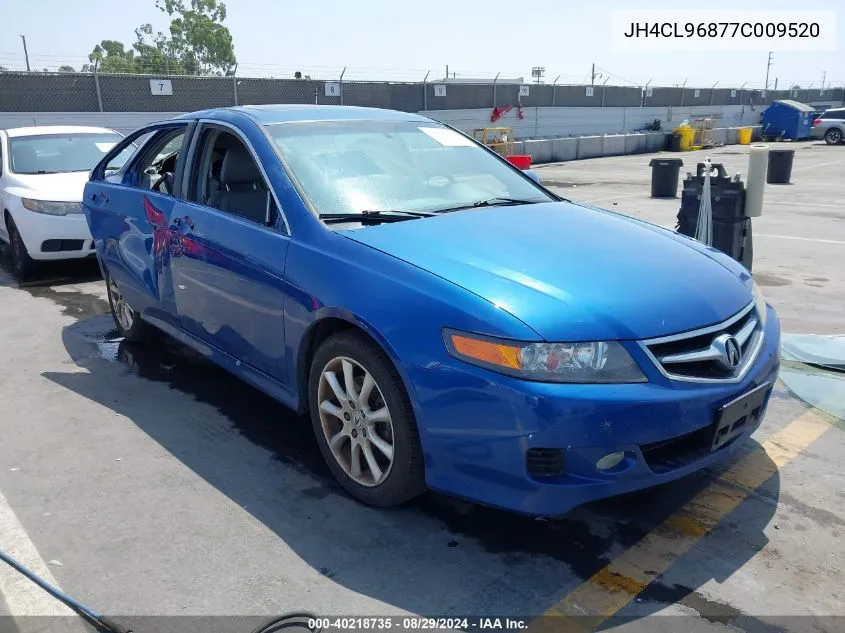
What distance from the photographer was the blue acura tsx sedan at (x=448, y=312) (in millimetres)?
2586

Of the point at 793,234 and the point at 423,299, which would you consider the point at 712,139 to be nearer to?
the point at 793,234

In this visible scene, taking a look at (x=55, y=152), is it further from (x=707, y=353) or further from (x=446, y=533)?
(x=707, y=353)

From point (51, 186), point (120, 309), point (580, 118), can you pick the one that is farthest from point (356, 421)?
point (580, 118)

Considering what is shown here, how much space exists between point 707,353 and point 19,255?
7225 mm

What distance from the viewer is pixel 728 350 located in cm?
281

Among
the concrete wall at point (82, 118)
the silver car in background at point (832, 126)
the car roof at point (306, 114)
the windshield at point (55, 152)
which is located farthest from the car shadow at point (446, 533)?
the silver car in background at point (832, 126)

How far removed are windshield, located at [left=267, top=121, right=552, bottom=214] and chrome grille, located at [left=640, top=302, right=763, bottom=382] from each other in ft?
4.60

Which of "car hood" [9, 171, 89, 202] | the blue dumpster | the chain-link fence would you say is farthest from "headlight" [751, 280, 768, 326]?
the blue dumpster

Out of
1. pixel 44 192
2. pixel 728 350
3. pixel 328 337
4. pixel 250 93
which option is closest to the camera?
pixel 728 350

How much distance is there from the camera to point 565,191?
16812 mm

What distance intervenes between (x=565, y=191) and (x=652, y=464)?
48.2 ft

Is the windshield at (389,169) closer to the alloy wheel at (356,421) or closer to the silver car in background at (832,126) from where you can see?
the alloy wheel at (356,421)

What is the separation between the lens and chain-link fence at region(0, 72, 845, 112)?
18.4 metres

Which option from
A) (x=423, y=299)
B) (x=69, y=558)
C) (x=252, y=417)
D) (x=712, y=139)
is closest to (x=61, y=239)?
(x=252, y=417)
